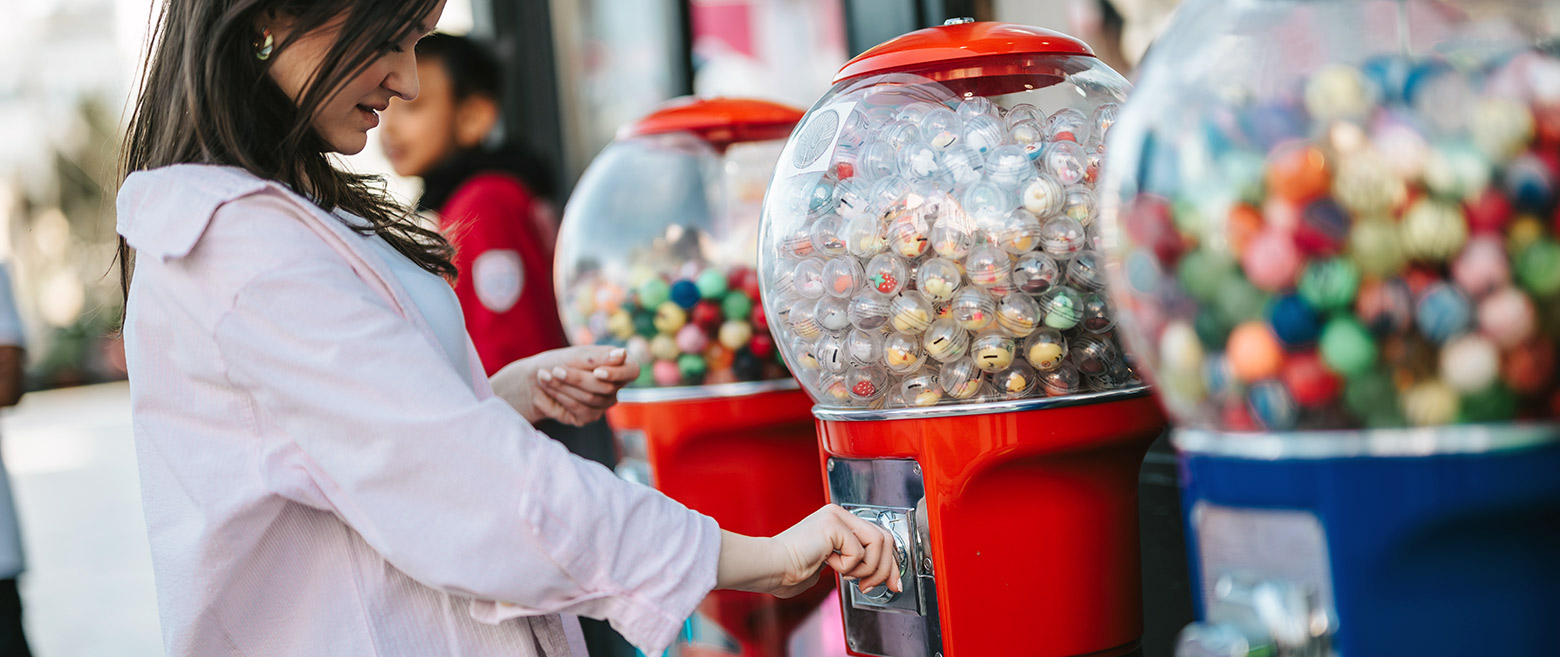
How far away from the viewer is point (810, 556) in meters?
1.35

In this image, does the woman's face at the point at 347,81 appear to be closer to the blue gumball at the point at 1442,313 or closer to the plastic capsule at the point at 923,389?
the plastic capsule at the point at 923,389

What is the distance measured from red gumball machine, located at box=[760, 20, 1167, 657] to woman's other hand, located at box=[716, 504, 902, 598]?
5cm

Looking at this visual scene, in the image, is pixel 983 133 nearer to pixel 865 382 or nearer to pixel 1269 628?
pixel 865 382

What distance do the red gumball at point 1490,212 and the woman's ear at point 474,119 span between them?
278 cm

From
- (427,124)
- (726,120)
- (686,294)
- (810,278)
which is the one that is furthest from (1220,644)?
(427,124)

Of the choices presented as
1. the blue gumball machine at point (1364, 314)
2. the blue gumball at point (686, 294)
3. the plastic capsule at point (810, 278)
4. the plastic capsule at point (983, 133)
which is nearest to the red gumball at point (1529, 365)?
the blue gumball machine at point (1364, 314)

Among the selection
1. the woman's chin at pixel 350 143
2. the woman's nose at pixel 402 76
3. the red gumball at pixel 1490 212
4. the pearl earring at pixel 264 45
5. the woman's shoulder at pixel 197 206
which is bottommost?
the red gumball at pixel 1490 212

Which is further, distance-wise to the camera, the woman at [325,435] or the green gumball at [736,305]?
the green gumball at [736,305]

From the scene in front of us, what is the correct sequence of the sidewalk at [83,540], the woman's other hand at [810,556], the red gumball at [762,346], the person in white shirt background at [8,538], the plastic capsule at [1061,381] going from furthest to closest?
1. the sidewalk at [83,540]
2. the person in white shirt background at [8,538]
3. the red gumball at [762,346]
4. the plastic capsule at [1061,381]
5. the woman's other hand at [810,556]

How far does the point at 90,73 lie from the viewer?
10.1 m

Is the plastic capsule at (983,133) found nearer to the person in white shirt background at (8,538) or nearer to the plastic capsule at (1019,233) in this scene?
the plastic capsule at (1019,233)

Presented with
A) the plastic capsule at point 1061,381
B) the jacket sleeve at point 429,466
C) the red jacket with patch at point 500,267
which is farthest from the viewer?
the red jacket with patch at point 500,267

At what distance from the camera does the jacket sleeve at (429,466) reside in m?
1.20

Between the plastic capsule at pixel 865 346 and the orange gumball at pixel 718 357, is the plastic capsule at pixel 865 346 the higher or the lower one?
the higher one
